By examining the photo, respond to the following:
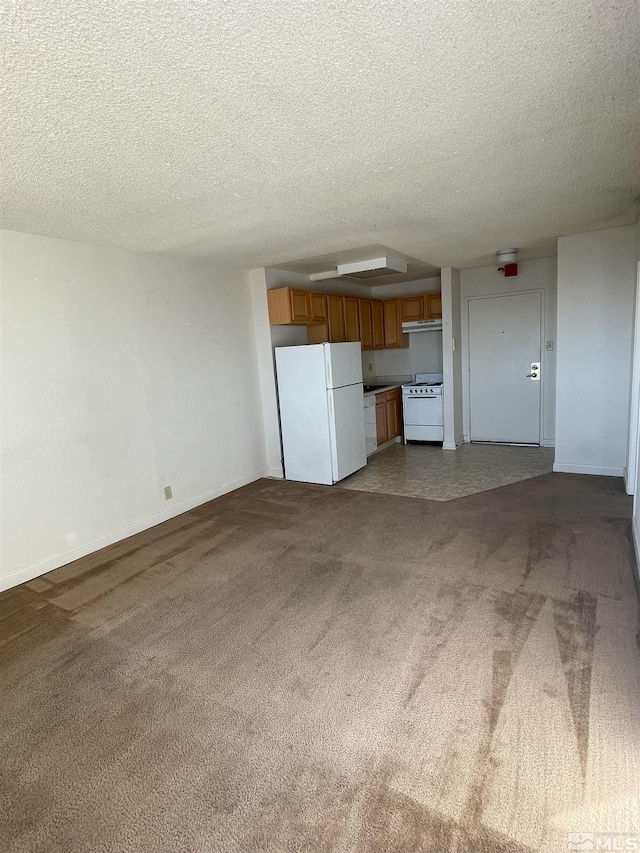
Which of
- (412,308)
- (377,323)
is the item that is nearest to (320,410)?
(377,323)

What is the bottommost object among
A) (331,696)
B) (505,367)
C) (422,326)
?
(331,696)

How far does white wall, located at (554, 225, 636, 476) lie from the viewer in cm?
421

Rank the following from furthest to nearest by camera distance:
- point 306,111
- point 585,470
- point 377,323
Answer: point 377,323 < point 585,470 < point 306,111

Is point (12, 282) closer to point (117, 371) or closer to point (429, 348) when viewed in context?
point (117, 371)

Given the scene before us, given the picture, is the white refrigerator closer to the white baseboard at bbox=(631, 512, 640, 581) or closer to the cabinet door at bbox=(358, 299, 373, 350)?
the cabinet door at bbox=(358, 299, 373, 350)

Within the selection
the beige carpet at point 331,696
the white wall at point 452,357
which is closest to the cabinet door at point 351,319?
the white wall at point 452,357

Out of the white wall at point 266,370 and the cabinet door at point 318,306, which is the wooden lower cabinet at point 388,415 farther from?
the white wall at point 266,370

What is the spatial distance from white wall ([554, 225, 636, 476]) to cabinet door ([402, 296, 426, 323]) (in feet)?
7.71

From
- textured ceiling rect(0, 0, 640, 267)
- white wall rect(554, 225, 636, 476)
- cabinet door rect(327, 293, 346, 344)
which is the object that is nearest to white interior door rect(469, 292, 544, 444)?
white wall rect(554, 225, 636, 476)

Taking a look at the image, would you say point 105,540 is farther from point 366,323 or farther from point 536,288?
point 536,288

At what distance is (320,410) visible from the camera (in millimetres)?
4805

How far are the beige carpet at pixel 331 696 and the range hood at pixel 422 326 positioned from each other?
373cm

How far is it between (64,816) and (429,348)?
21.3 feet

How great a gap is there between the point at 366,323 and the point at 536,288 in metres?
2.24
